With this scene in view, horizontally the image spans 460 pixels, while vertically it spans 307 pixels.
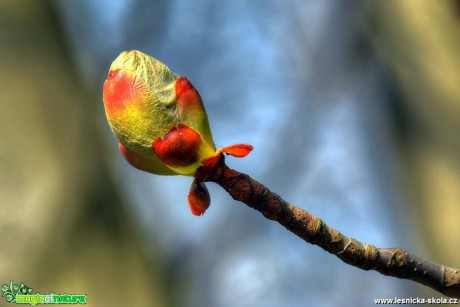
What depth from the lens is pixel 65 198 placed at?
213 centimetres

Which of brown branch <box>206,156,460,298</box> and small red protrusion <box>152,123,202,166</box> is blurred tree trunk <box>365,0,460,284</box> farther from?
small red protrusion <box>152,123,202,166</box>

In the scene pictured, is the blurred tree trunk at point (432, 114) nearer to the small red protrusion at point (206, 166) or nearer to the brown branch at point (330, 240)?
the brown branch at point (330, 240)

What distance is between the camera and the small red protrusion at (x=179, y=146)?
0.58 meters

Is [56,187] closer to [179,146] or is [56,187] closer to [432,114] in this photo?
[432,114]

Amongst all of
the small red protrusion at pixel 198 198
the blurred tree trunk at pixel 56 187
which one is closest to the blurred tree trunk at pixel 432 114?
the blurred tree trunk at pixel 56 187

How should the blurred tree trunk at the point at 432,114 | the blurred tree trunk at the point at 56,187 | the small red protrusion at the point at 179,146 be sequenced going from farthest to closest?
1. the blurred tree trunk at the point at 56,187
2. the blurred tree trunk at the point at 432,114
3. the small red protrusion at the point at 179,146

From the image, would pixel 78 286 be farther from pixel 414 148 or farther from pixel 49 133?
pixel 414 148

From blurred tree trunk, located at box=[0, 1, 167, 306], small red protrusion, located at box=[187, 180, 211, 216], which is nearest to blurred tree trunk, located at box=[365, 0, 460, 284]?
blurred tree trunk, located at box=[0, 1, 167, 306]

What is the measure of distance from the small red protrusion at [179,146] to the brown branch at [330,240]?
32 millimetres

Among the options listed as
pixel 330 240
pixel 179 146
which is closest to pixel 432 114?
pixel 330 240

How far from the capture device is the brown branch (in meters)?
0.60

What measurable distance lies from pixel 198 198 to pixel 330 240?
0.15m

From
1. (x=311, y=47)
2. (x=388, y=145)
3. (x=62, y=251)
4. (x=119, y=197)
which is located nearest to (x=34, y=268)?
(x=62, y=251)

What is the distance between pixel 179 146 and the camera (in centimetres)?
58
